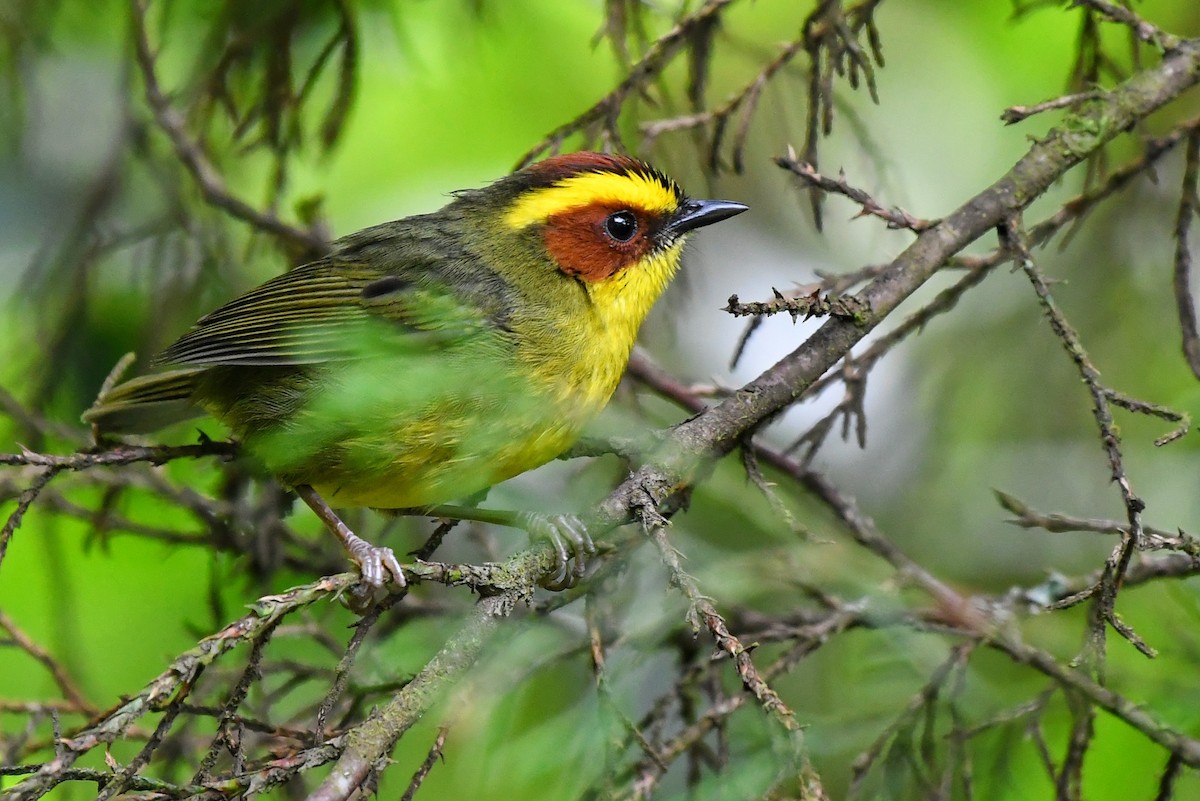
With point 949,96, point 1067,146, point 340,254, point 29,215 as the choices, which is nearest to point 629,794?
point 1067,146

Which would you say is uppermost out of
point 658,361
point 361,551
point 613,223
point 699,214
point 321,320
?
point 699,214

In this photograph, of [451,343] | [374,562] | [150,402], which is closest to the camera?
[374,562]

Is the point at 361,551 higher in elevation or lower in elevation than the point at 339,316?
lower

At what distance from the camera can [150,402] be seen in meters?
4.16

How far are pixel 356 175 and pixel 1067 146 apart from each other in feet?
12.3

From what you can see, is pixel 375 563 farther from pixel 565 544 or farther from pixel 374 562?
pixel 565 544

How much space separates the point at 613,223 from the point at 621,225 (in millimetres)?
30

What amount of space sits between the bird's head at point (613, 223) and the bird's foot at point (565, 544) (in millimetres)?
1007

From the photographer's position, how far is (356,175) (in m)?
5.82

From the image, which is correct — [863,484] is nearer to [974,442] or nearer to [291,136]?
[974,442]

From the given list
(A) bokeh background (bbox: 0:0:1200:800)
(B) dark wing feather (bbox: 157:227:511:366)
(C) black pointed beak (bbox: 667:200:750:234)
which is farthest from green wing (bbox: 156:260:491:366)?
(C) black pointed beak (bbox: 667:200:750:234)

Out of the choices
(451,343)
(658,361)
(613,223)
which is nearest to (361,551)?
(451,343)

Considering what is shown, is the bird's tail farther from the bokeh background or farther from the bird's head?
the bird's head

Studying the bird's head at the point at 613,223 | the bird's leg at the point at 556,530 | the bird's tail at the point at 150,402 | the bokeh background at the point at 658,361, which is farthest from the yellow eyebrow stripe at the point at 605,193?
the bird's tail at the point at 150,402
